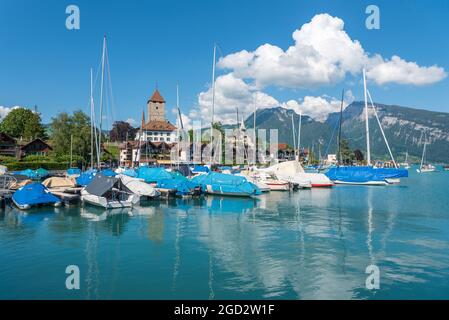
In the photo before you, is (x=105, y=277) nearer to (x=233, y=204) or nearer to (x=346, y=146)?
(x=233, y=204)

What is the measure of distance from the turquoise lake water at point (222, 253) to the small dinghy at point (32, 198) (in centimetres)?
148

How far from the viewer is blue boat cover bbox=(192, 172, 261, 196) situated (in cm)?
4479

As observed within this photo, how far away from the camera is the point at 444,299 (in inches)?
535

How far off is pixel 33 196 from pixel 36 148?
79.3 metres

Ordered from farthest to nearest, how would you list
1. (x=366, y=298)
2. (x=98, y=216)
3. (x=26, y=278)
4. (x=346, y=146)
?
(x=346, y=146) < (x=98, y=216) < (x=26, y=278) < (x=366, y=298)

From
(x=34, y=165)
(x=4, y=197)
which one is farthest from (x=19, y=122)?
(x=4, y=197)

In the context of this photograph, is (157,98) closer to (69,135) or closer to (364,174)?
(69,135)

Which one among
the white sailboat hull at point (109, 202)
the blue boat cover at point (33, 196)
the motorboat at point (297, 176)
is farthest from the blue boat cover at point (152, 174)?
the motorboat at point (297, 176)

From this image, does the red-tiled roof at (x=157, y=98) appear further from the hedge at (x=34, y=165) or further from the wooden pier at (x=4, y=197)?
the wooden pier at (x=4, y=197)

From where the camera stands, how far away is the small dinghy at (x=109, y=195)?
34.6 metres

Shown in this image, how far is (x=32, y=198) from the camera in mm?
34312

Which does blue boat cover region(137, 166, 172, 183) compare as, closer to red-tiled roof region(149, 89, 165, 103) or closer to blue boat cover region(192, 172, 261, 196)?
blue boat cover region(192, 172, 261, 196)
